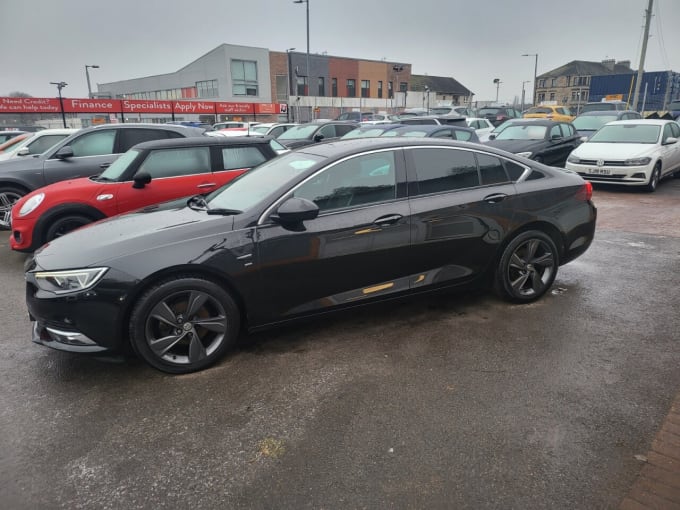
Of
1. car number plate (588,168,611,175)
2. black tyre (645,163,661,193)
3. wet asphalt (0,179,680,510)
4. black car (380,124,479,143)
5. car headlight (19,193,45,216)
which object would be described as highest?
black car (380,124,479,143)

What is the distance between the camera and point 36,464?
2637 mm

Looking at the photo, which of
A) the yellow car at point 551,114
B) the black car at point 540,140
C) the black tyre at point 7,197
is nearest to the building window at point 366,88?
the yellow car at point 551,114

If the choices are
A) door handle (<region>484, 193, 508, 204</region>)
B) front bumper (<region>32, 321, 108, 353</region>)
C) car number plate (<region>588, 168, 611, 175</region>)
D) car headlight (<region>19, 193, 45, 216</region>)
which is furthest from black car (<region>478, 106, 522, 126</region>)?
front bumper (<region>32, 321, 108, 353</region>)

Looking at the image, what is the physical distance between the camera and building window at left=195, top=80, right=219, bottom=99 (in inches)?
1970

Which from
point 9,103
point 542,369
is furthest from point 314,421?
point 9,103

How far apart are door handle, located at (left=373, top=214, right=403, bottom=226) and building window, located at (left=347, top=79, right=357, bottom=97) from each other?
A: 57.3 meters

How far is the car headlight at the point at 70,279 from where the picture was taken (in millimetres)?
3250

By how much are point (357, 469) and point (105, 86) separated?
7218 centimetres

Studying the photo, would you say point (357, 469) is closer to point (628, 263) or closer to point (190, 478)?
point (190, 478)

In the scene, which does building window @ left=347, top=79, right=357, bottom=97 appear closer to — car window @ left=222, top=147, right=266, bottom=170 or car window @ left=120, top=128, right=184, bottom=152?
car window @ left=120, top=128, right=184, bottom=152

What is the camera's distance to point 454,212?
13.8 feet

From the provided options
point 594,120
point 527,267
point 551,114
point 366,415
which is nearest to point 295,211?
point 366,415

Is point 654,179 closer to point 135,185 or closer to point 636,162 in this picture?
point 636,162

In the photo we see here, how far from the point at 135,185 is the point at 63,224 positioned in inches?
41.4
